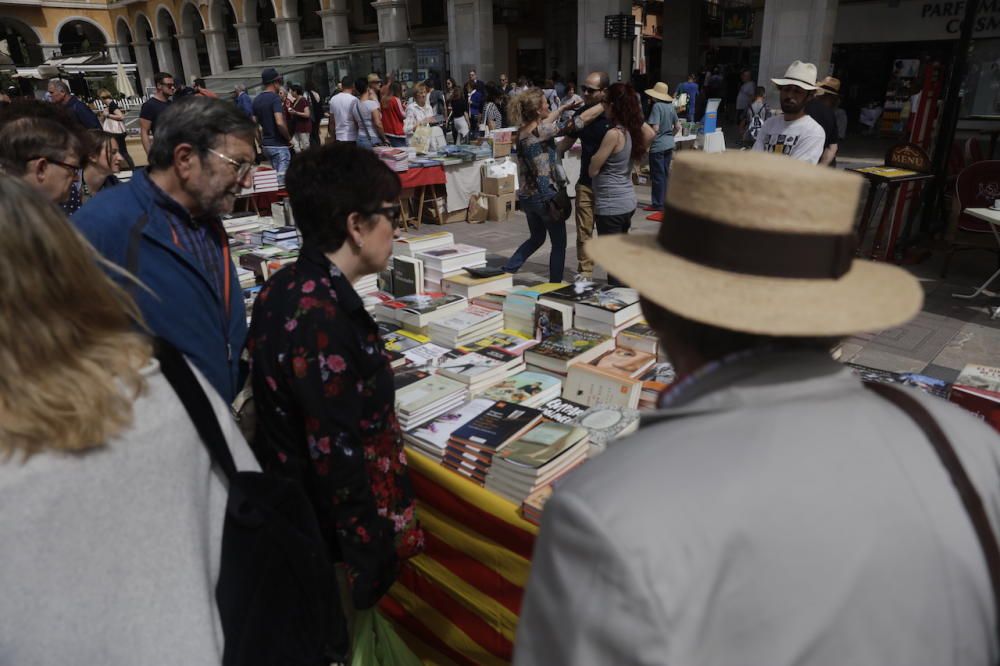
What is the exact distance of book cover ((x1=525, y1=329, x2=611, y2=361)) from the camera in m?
2.53

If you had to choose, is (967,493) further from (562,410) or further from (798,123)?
(798,123)

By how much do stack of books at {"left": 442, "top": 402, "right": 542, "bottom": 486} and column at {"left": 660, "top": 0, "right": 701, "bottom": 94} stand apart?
2091cm

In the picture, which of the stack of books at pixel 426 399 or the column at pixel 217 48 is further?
the column at pixel 217 48

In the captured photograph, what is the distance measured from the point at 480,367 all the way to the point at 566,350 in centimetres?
37

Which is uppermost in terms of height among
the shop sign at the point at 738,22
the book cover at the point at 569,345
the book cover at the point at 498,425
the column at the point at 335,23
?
the column at the point at 335,23

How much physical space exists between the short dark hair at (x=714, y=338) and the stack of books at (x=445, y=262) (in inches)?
103

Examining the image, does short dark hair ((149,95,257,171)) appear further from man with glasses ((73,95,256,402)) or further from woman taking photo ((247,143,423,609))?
woman taking photo ((247,143,423,609))

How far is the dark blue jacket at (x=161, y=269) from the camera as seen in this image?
1879mm

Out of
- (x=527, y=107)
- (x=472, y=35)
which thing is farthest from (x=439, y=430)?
(x=472, y=35)

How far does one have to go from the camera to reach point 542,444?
1.92 meters

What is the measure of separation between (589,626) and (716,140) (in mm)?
11195

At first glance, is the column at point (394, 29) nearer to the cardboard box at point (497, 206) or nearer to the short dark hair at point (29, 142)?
the cardboard box at point (497, 206)

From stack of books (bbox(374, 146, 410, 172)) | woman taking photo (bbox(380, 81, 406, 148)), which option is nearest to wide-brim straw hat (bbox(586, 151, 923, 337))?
stack of books (bbox(374, 146, 410, 172))

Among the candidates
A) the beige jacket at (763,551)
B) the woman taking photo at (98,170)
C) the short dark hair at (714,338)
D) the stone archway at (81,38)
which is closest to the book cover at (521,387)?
the short dark hair at (714,338)
